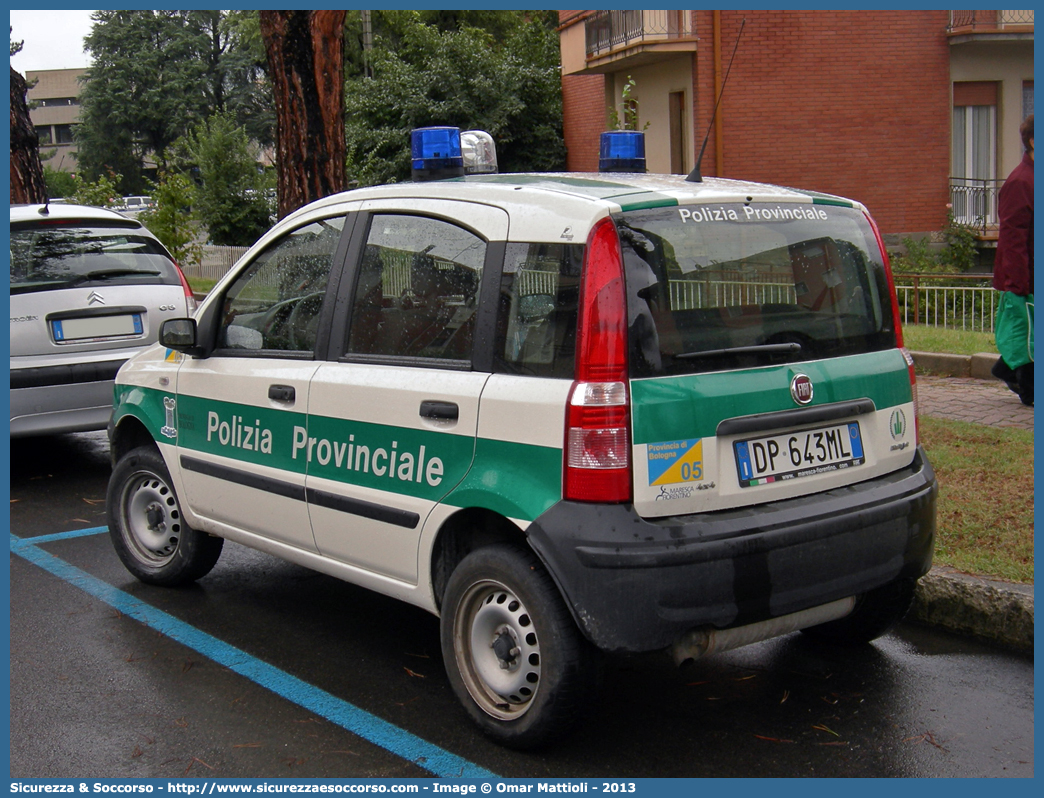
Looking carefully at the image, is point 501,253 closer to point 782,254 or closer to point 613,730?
point 782,254

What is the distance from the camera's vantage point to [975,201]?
22.5 metres

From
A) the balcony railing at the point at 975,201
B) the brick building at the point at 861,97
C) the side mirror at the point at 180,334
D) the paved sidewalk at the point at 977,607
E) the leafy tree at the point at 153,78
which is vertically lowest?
the paved sidewalk at the point at 977,607

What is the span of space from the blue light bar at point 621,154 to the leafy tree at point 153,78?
2424 inches

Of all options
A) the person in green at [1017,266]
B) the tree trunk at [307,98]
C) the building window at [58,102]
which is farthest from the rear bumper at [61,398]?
the building window at [58,102]

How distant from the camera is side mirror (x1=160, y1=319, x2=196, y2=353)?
4734 millimetres

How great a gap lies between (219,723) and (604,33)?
22257 millimetres

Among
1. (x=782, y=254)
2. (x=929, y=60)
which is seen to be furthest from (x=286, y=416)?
(x=929, y=60)

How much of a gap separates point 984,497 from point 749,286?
2.93 m

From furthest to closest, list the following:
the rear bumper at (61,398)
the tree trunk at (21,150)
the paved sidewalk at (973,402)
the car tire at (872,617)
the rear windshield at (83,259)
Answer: the tree trunk at (21,150) < the paved sidewalk at (973,402) < the rear windshield at (83,259) < the rear bumper at (61,398) < the car tire at (872,617)

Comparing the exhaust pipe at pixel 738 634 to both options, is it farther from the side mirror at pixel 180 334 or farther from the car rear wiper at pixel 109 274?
the car rear wiper at pixel 109 274

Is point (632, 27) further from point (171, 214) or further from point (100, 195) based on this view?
point (100, 195)

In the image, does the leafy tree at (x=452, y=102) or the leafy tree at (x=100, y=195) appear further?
the leafy tree at (x=452, y=102)

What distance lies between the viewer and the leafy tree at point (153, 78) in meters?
62.7

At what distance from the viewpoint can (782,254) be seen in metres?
3.66
